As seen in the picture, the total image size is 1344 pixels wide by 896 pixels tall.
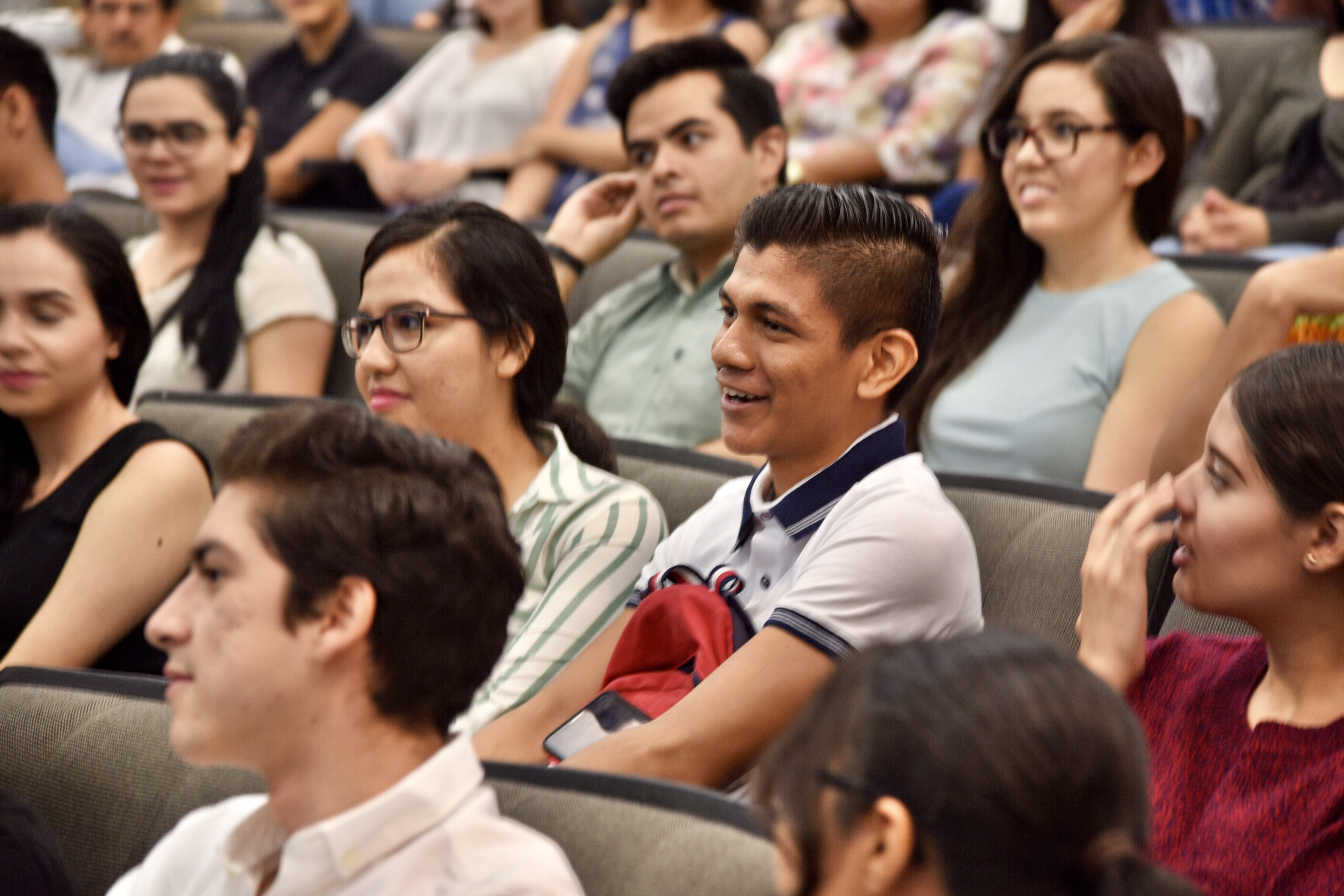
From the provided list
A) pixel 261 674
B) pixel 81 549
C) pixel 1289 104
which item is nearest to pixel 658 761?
pixel 261 674

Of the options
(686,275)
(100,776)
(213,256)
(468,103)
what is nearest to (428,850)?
(100,776)

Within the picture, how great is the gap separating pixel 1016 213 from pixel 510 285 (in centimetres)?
98

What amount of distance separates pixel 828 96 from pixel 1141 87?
48.5 inches

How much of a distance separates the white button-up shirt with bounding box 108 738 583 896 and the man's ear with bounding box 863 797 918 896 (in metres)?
0.31

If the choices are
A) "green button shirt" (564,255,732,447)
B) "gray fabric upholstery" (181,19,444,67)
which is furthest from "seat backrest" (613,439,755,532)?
"gray fabric upholstery" (181,19,444,67)

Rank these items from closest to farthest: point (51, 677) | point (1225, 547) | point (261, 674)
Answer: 1. point (261, 674)
2. point (1225, 547)
3. point (51, 677)

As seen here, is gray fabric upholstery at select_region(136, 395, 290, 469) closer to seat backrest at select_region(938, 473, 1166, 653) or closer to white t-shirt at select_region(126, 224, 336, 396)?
white t-shirt at select_region(126, 224, 336, 396)

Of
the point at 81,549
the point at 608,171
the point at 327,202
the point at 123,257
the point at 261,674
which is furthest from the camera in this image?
Result: the point at 327,202

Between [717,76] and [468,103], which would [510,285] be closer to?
[717,76]

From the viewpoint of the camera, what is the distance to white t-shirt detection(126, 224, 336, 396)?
9.68 ft

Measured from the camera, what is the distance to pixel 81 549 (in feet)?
6.73

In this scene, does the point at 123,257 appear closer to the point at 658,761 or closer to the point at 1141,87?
the point at 658,761

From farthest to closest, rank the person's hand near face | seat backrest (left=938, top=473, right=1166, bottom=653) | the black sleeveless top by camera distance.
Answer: the person's hand near face
the black sleeveless top
seat backrest (left=938, top=473, right=1166, bottom=653)

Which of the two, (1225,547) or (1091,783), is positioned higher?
(1091,783)
